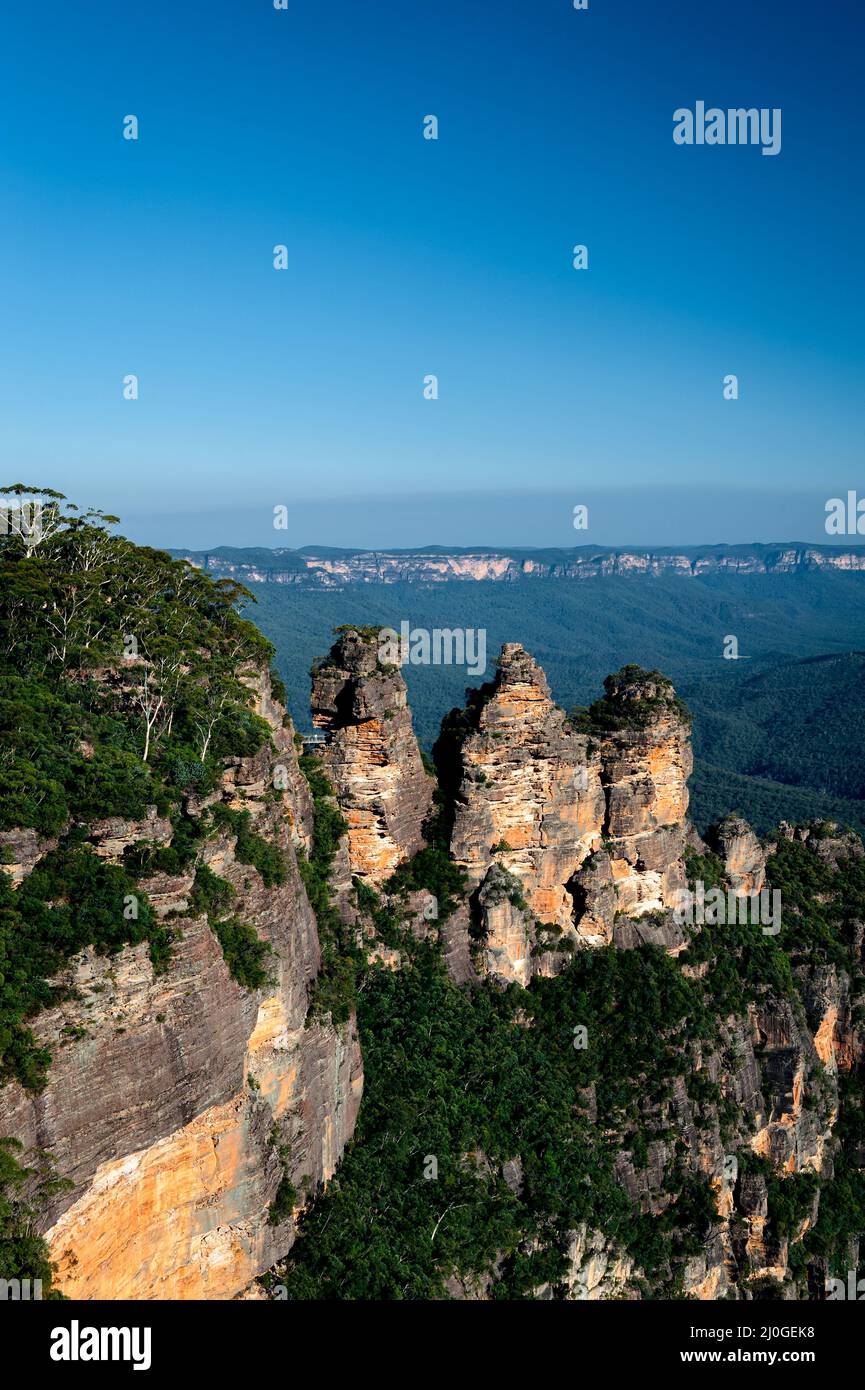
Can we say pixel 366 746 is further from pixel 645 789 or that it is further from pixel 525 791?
pixel 645 789

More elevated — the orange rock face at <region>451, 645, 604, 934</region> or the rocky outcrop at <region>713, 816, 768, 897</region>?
the orange rock face at <region>451, 645, 604, 934</region>

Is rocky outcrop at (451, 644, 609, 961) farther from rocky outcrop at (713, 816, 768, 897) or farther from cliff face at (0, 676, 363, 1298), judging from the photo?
cliff face at (0, 676, 363, 1298)

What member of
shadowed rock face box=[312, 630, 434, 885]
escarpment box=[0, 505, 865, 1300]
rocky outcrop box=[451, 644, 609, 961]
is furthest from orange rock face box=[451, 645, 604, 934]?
shadowed rock face box=[312, 630, 434, 885]

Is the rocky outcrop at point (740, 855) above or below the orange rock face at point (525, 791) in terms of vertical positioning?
below

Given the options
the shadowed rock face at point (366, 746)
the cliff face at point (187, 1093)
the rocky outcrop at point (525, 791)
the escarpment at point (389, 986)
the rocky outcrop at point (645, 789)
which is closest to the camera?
the cliff face at point (187, 1093)

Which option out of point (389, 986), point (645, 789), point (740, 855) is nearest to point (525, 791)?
point (645, 789)

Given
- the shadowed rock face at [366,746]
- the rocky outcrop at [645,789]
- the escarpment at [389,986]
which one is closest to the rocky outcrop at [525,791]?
the escarpment at [389,986]

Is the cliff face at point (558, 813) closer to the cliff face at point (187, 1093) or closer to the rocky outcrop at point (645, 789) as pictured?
the rocky outcrop at point (645, 789)

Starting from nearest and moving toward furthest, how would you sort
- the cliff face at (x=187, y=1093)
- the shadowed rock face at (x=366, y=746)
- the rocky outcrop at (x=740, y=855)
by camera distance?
the cliff face at (x=187, y=1093) < the shadowed rock face at (x=366, y=746) < the rocky outcrop at (x=740, y=855)
